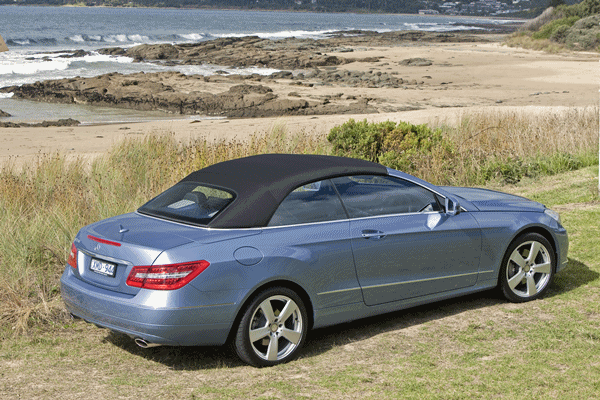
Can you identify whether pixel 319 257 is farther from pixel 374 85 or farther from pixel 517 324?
pixel 374 85

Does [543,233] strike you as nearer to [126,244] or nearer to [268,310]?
[268,310]

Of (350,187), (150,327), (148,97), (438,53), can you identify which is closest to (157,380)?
(150,327)

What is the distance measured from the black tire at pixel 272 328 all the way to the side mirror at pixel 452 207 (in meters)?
1.67

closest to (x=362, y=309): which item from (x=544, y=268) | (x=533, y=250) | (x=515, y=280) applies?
(x=515, y=280)

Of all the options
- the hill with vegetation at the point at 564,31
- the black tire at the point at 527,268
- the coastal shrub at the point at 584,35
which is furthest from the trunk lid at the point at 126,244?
the coastal shrub at the point at 584,35

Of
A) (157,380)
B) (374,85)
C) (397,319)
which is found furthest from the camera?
(374,85)

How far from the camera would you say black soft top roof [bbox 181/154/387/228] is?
519 centimetres

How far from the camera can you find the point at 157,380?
16.6ft

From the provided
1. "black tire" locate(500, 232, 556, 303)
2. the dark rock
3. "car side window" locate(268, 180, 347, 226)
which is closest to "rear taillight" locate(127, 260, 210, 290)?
"car side window" locate(268, 180, 347, 226)

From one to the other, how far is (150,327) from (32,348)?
158 centimetres

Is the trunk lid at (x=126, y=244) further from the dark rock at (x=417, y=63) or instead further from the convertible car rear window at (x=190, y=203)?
the dark rock at (x=417, y=63)

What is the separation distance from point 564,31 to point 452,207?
61.9 meters

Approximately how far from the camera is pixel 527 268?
675 cm

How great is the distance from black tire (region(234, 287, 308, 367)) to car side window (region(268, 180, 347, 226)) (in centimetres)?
54
